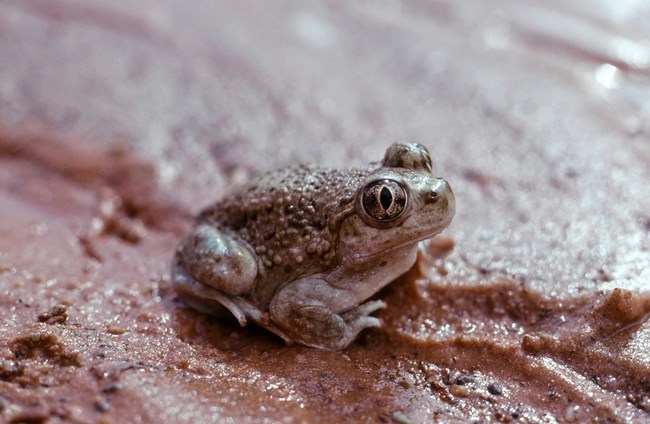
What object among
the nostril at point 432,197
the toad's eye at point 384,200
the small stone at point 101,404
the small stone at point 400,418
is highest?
the nostril at point 432,197

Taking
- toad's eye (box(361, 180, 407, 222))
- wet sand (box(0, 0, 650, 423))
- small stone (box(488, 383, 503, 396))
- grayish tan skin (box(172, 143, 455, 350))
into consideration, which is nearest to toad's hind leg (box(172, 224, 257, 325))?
grayish tan skin (box(172, 143, 455, 350))

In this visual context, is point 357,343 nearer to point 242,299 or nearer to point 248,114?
point 242,299

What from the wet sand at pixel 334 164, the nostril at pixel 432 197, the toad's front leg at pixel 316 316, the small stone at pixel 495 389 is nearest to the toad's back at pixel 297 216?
the toad's front leg at pixel 316 316

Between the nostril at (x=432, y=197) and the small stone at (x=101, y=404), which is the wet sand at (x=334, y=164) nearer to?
the small stone at (x=101, y=404)

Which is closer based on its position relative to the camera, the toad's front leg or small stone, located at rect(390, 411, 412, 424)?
small stone, located at rect(390, 411, 412, 424)

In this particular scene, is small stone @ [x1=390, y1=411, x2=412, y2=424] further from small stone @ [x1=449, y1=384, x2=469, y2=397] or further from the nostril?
the nostril

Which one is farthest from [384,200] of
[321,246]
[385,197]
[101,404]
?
[101,404]
